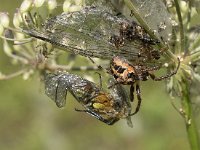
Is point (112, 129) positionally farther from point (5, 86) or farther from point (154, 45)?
point (154, 45)

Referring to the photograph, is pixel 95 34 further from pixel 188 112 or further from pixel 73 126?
pixel 73 126

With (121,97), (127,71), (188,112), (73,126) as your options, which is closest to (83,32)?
(127,71)

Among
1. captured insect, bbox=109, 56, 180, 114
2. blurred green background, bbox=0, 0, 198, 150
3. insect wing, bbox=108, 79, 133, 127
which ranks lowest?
blurred green background, bbox=0, 0, 198, 150

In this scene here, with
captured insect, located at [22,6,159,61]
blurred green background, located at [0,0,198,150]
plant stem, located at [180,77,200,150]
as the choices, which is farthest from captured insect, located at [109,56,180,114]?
blurred green background, located at [0,0,198,150]

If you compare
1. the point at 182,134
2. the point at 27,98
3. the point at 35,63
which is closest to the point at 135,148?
the point at 182,134

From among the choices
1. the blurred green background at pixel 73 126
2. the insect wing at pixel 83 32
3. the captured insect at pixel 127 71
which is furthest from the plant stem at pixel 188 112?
the blurred green background at pixel 73 126

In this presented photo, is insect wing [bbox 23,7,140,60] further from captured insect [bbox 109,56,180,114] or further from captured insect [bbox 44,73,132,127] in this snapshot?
captured insect [bbox 44,73,132,127]

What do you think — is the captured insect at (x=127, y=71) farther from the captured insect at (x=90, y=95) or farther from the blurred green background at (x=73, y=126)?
the blurred green background at (x=73, y=126)
